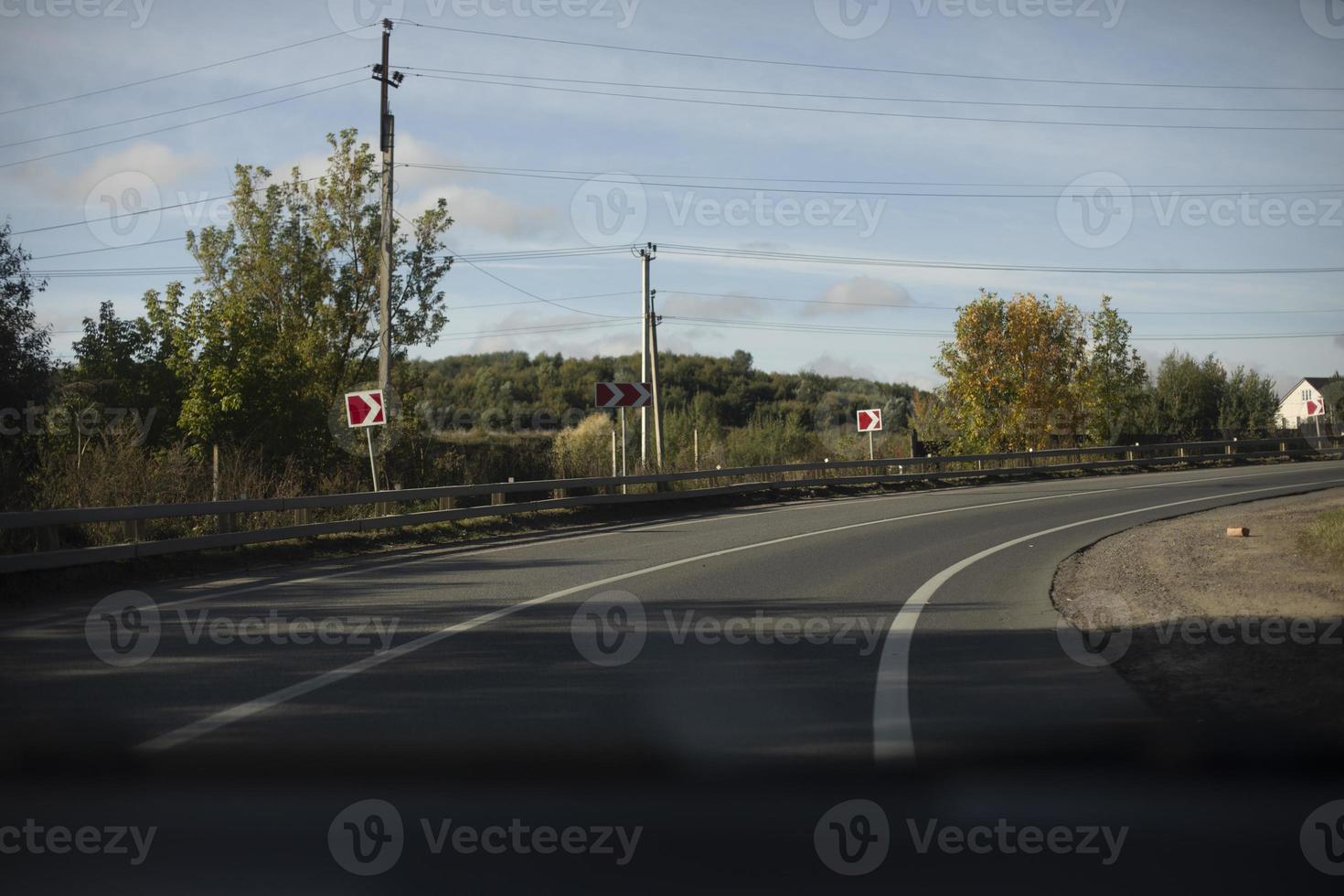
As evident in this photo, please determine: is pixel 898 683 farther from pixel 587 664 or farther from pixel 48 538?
pixel 48 538

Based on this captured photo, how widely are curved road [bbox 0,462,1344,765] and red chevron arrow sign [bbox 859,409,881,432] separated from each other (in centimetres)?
1943

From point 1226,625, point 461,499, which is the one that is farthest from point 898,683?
point 461,499

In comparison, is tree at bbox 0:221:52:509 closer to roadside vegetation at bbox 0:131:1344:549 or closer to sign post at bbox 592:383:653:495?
roadside vegetation at bbox 0:131:1344:549

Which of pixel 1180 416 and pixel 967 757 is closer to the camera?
pixel 967 757

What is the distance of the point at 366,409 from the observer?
746 inches

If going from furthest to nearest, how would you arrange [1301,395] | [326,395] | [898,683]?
[1301,395], [326,395], [898,683]

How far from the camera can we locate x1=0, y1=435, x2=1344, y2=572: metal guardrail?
40.0 feet

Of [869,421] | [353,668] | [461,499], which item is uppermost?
[869,421]

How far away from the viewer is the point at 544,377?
4097 inches

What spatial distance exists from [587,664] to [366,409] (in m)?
12.3

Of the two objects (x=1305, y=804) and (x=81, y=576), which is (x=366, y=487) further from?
(x=1305, y=804)

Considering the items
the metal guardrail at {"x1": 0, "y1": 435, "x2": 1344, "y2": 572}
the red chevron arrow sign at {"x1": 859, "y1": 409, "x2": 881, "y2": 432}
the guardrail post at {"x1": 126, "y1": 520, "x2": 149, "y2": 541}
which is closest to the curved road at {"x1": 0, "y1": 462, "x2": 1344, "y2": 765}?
the metal guardrail at {"x1": 0, "y1": 435, "x2": 1344, "y2": 572}

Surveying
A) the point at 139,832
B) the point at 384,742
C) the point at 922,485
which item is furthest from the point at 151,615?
the point at 922,485

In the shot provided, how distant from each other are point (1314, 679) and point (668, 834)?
196 inches
